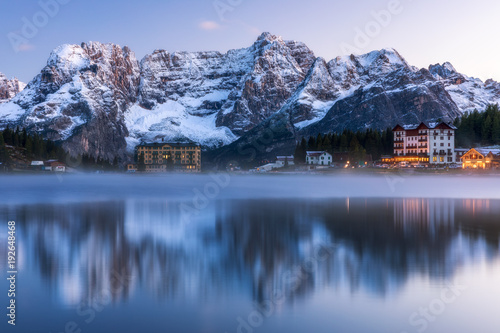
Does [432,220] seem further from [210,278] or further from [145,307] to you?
[145,307]

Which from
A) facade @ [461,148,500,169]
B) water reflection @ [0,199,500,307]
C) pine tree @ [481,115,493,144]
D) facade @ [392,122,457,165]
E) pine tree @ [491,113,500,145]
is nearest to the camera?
water reflection @ [0,199,500,307]

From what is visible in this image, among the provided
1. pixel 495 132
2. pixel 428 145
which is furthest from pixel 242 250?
pixel 495 132

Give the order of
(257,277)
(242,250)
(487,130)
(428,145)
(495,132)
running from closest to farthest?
(257,277) → (242,250) → (495,132) → (428,145) → (487,130)

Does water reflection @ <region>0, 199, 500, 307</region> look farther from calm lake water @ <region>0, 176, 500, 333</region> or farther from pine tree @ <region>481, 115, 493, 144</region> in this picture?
pine tree @ <region>481, 115, 493, 144</region>

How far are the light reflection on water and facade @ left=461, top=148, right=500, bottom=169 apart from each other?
117m

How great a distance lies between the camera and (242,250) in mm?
26969

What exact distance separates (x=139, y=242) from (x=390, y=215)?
2499cm

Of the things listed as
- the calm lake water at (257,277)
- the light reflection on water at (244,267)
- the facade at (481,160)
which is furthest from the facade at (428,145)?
the calm lake water at (257,277)

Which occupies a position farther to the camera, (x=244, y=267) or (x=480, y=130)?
(x=480, y=130)

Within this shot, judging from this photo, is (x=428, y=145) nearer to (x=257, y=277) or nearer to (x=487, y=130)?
(x=487, y=130)

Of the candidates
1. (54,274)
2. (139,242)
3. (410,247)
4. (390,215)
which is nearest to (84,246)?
(139,242)

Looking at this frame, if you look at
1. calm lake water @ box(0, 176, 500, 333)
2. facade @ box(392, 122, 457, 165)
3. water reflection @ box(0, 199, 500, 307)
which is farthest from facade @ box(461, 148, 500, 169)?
calm lake water @ box(0, 176, 500, 333)

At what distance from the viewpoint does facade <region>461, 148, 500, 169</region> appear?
479 ft

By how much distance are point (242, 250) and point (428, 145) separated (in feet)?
539
